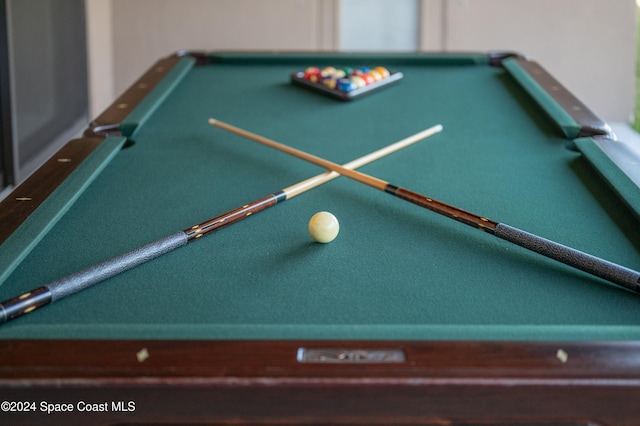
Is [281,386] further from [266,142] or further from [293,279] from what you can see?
[266,142]

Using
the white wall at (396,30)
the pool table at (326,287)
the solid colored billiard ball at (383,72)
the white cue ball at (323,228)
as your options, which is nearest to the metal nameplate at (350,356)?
the pool table at (326,287)

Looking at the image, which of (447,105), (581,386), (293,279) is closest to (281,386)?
(293,279)

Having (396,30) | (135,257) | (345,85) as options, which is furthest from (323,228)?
(396,30)

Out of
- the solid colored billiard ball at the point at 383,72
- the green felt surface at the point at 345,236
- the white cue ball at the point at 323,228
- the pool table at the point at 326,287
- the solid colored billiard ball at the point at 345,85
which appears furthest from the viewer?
the solid colored billiard ball at the point at 383,72

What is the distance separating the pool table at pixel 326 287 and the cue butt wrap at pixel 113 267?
2 centimetres

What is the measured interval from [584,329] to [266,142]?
1214 mm

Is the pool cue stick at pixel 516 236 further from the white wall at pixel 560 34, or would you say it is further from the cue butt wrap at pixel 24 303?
the white wall at pixel 560 34

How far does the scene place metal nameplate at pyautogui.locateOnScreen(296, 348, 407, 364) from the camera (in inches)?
42.4

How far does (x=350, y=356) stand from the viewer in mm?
1087

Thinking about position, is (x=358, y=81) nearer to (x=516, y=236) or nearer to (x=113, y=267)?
(x=516, y=236)

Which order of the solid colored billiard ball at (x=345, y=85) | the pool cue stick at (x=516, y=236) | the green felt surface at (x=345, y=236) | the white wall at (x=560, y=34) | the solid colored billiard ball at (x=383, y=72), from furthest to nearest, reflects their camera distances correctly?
1. the white wall at (x=560, y=34)
2. the solid colored billiard ball at (x=383, y=72)
3. the solid colored billiard ball at (x=345, y=85)
4. the pool cue stick at (x=516, y=236)
5. the green felt surface at (x=345, y=236)

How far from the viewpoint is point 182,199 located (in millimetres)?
1771

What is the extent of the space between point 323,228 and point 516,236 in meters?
0.37

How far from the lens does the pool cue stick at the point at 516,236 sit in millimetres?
1300
